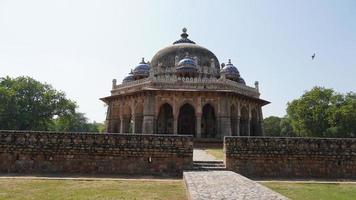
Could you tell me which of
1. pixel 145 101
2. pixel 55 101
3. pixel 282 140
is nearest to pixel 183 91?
pixel 145 101

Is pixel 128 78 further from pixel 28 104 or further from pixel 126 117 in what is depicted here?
pixel 28 104

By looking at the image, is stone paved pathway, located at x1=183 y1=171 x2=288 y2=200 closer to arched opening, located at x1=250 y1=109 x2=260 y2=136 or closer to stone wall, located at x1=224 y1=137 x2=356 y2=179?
stone wall, located at x1=224 y1=137 x2=356 y2=179

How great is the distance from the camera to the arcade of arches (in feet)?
72.5

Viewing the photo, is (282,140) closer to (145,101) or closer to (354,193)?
(354,193)

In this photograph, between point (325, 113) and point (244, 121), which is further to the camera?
point (325, 113)

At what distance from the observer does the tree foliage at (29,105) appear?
27641 mm

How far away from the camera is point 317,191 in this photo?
7.58m

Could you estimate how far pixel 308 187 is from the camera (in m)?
8.26

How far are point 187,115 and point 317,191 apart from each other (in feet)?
57.1

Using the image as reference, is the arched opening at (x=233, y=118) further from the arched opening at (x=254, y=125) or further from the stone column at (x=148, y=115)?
the stone column at (x=148, y=115)

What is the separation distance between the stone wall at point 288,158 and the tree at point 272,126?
136 ft

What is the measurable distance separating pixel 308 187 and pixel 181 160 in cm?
378

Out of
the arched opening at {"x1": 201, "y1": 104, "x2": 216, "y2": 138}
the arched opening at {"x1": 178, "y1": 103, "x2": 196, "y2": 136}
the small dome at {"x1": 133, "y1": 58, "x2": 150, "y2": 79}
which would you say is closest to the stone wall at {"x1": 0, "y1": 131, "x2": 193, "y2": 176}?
the arched opening at {"x1": 178, "y1": 103, "x2": 196, "y2": 136}

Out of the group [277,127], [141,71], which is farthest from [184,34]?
[277,127]
